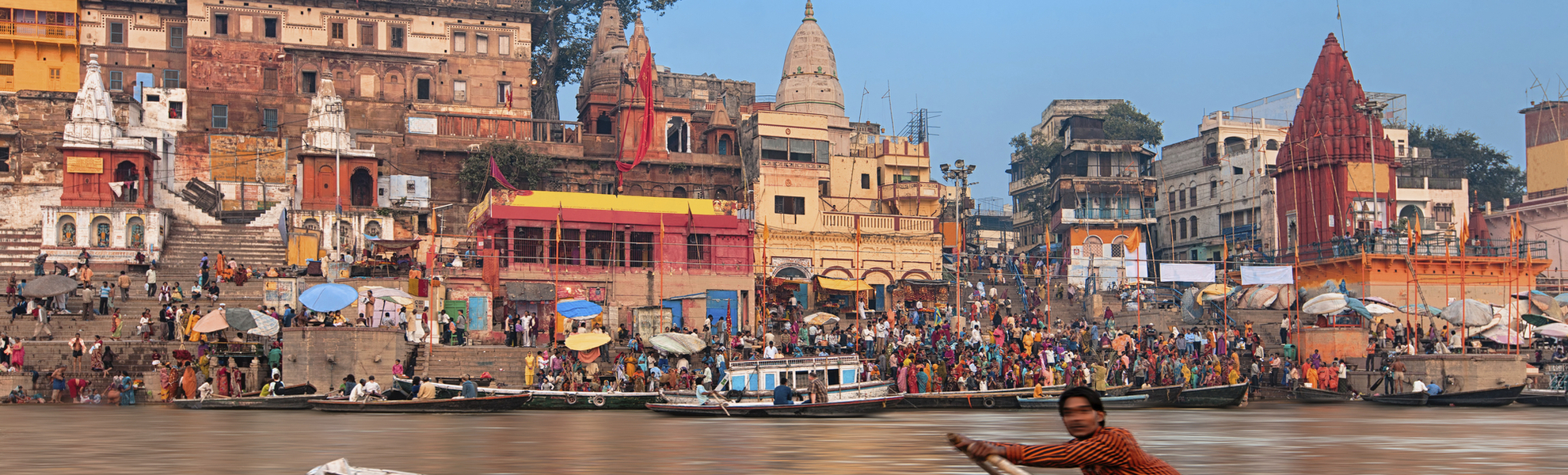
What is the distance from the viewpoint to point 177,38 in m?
51.4

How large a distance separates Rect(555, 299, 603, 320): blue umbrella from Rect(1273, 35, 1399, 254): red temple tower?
23.4 meters

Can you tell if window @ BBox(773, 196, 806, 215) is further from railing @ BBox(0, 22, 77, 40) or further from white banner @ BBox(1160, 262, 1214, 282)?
railing @ BBox(0, 22, 77, 40)

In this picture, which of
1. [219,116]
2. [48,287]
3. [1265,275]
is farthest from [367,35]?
[1265,275]

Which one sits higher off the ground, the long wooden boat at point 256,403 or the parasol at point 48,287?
the parasol at point 48,287

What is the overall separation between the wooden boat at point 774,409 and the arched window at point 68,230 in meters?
20.5

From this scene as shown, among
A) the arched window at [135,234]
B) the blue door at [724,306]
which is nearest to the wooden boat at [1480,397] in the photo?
the blue door at [724,306]

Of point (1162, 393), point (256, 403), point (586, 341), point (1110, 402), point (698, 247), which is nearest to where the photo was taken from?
point (256, 403)

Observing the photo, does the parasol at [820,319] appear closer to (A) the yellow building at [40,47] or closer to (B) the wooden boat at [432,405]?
(B) the wooden boat at [432,405]

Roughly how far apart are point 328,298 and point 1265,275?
22.8 meters

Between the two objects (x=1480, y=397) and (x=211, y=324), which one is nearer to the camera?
(x=211, y=324)

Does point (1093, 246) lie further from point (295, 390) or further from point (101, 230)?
point (295, 390)

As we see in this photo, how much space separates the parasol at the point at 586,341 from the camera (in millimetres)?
28016

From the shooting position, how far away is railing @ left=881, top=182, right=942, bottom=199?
157ft

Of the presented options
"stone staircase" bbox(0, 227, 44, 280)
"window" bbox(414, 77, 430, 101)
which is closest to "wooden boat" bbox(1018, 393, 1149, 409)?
"stone staircase" bbox(0, 227, 44, 280)
